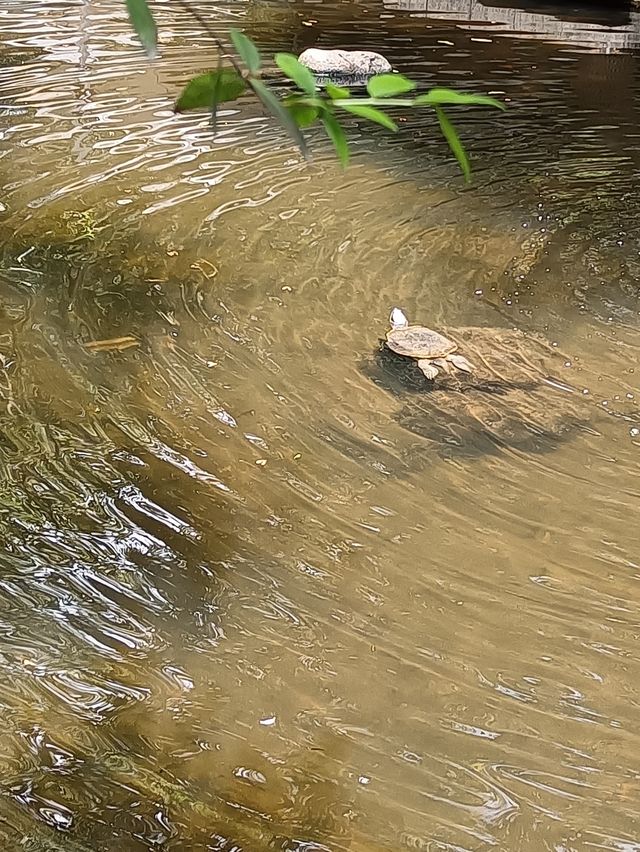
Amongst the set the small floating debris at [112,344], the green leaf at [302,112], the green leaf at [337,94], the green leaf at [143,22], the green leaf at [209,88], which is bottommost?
the small floating debris at [112,344]

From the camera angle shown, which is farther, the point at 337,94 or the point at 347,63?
the point at 347,63

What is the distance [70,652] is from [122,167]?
3224mm

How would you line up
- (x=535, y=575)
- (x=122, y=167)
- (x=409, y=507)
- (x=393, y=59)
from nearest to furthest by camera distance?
(x=535, y=575) < (x=409, y=507) < (x=122, y=167) < (x=393, y=59)

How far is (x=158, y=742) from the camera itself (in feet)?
6.34

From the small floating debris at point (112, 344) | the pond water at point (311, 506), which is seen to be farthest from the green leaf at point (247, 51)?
the small floating debris at point (112, 344)

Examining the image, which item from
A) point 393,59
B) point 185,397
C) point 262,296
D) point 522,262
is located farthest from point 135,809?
point 393,59

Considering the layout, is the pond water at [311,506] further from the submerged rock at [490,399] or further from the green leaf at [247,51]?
the green leaf at [247,51]

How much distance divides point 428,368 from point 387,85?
8.30 feet

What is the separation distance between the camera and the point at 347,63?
636 centimetres

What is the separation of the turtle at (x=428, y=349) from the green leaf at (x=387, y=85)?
2510 millimetres

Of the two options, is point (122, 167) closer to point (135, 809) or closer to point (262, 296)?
point (262, 296)

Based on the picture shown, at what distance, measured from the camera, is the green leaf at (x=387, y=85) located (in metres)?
0.58

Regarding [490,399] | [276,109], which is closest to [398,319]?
[490,399]

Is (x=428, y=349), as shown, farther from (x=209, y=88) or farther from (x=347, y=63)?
(x=347, y=63)
